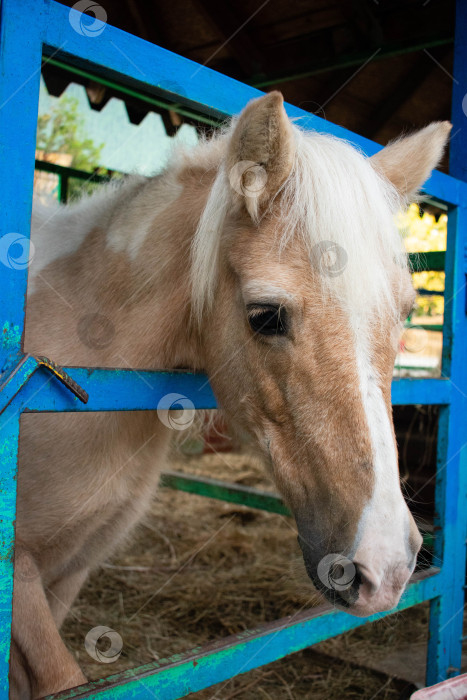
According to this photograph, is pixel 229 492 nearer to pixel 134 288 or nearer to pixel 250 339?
pixel 134 288

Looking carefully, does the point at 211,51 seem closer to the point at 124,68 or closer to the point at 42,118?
the point at 124,68

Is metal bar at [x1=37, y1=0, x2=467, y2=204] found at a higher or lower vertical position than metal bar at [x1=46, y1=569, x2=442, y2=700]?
higher

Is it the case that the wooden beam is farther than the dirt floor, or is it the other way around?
the wooden beam

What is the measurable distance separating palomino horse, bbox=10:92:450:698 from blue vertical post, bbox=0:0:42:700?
487 mm

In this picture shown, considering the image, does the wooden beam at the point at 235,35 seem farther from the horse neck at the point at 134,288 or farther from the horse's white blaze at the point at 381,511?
the horse's white blaze at the point at 381,511

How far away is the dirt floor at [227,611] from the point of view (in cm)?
272

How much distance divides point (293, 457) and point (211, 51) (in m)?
3.35

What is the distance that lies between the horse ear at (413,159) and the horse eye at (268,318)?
710 mm

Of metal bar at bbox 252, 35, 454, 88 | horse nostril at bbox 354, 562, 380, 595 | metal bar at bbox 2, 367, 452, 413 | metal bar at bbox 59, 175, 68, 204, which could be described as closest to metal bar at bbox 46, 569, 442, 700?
horse nostril at bbox 354, 562, 380, 595

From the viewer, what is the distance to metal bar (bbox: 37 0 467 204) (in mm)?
1147

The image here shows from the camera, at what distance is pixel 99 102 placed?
410 cm

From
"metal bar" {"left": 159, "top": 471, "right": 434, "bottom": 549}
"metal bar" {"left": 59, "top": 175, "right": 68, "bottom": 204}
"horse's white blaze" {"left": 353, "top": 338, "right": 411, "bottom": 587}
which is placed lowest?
"metal bar" {"left": 159, "top": 471, "right": 434, "bottom": 549}

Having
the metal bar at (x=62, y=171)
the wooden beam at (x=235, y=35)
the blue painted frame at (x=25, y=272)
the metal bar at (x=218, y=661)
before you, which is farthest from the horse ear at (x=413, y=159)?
the metal bar at (x=62, y=171)

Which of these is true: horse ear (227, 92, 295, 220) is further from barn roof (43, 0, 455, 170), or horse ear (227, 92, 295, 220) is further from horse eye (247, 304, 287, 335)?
barn roof (43, 0, 455, 170)
